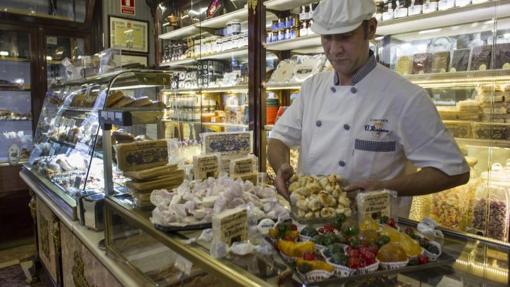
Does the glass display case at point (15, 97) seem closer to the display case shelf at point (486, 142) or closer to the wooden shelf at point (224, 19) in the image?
the wooden shelf at point (224, 19)

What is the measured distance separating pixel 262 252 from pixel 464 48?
2.18 metres

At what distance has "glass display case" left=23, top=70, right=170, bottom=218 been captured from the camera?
2.23 meters

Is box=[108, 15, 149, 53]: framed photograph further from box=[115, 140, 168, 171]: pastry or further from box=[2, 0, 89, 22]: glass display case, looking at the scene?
box=[115, 140, 168, 171]: pastry

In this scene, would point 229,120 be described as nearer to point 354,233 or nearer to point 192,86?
point 192,86

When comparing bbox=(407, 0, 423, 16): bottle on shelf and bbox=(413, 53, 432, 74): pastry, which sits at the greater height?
bbox=(407, 0, 423, 16): bottle on shelf

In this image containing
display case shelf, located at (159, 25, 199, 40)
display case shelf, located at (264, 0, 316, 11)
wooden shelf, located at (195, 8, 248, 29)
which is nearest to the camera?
display case shelf, located at (264, 0, 316, 11)

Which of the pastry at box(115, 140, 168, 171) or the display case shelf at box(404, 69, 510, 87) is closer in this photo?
the pastry at box(115, 140, 168, 171)

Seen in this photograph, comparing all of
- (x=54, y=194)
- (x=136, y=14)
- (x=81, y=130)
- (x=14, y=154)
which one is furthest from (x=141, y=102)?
(x=136, y=14)

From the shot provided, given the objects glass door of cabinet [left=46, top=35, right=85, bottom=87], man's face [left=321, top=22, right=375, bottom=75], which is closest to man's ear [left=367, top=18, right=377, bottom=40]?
man's face [left=321, top=22, right=375, bottom=75]

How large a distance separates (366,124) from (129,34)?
4.55 metres

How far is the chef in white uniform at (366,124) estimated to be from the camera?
4.77 ft

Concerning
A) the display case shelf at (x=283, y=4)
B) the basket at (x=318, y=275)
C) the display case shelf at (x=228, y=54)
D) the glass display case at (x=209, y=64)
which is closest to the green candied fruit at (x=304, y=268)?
the basket at (x=318, y=275)

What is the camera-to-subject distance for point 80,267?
2061 mm

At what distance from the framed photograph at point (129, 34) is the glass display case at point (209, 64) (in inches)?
25.2
